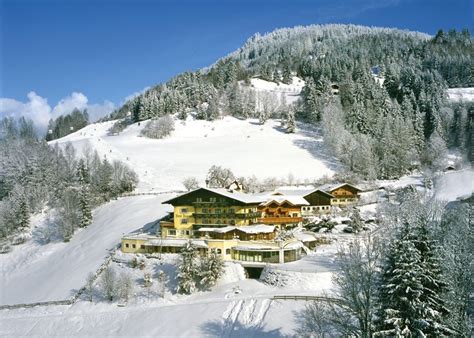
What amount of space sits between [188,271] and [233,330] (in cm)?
850

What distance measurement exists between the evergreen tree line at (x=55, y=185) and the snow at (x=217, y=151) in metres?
4.93

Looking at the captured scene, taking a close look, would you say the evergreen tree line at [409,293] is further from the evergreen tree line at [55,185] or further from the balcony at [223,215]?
the evergreen tree line at [55,185]

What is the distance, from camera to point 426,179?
2788 inches

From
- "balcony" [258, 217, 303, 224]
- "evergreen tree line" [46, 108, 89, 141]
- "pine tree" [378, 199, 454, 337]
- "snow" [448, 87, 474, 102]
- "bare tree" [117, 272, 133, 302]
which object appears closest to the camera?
"pine tree" [378, 199, 454, 337]

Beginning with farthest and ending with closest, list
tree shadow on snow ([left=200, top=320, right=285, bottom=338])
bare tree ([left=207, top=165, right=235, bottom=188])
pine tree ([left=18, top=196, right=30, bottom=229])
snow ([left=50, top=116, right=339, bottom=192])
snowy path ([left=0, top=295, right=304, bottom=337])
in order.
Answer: snow ([left=50, top=116, right=339, bottom=192]), bare tree ([left=207, top=165, right=235, bottom=188]), pine tree ([left=18, top=196, right=30, bottom=229]), snowy path ([left=0, top=295, right=304, bottom=337]), tree shadow on snow ([left=200, top=320, right=285, bottom=338])

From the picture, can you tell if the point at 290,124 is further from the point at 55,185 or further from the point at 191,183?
the point at 55,185

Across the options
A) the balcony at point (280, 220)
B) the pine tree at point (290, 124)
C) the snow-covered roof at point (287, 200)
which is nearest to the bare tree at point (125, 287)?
the balcony at point (280, 220)

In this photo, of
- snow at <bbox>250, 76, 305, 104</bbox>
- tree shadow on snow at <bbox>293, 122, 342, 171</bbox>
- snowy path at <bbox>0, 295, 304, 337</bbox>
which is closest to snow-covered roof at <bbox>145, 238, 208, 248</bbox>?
snowy path at <bbox>0, 295, 304, 337</bbox>

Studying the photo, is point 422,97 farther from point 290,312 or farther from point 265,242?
point 290,312

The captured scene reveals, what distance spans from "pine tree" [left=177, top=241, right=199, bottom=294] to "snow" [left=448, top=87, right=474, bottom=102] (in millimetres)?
85846

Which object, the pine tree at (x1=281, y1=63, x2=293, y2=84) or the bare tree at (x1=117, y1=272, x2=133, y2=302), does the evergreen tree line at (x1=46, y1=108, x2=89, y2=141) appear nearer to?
the pine tree at (x1=281, y1=63, x2=293, y2=84)

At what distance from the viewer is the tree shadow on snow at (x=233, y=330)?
3147 cm

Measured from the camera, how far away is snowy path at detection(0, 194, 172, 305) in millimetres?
46656

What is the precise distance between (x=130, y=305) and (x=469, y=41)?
494 feet
